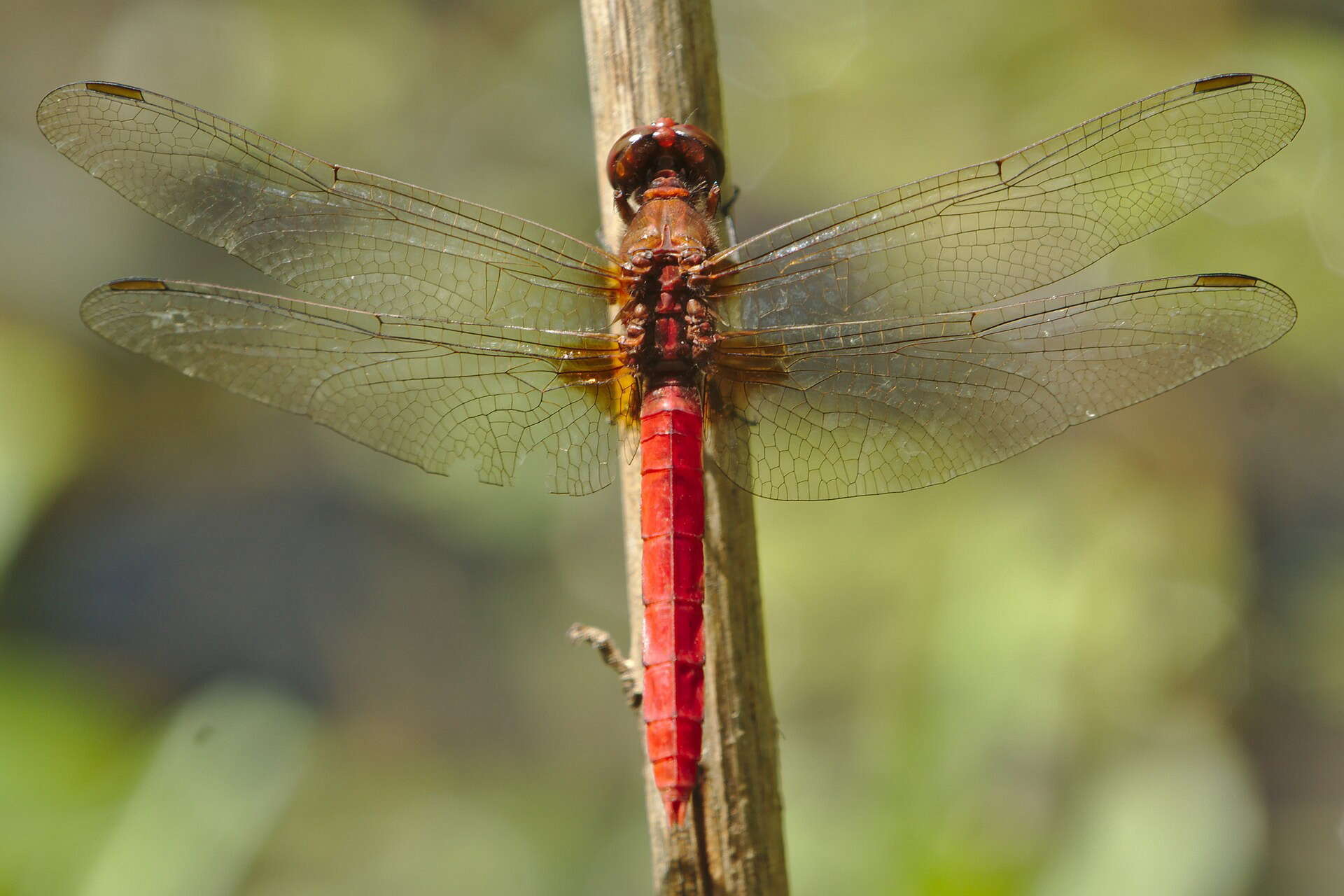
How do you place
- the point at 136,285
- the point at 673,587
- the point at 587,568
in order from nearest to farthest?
the point at 673,587 < the point at 136,285 < the point at 587,568

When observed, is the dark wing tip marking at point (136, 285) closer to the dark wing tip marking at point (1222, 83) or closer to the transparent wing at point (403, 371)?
the transparent wing at point (403, 371)

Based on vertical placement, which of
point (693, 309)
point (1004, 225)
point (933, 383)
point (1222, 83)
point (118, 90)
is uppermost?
point (118, 90)

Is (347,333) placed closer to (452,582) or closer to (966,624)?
(966,624)

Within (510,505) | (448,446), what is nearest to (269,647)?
(510,505)

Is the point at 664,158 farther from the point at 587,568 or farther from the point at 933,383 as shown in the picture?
the point at 587,568

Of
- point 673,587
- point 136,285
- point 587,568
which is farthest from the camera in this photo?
point 587,568

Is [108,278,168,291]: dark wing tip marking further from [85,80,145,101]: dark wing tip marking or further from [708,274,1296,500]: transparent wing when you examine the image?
[708,274,1296,500]: transparent wing

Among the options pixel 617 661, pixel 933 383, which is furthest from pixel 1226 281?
pixel 617 661
